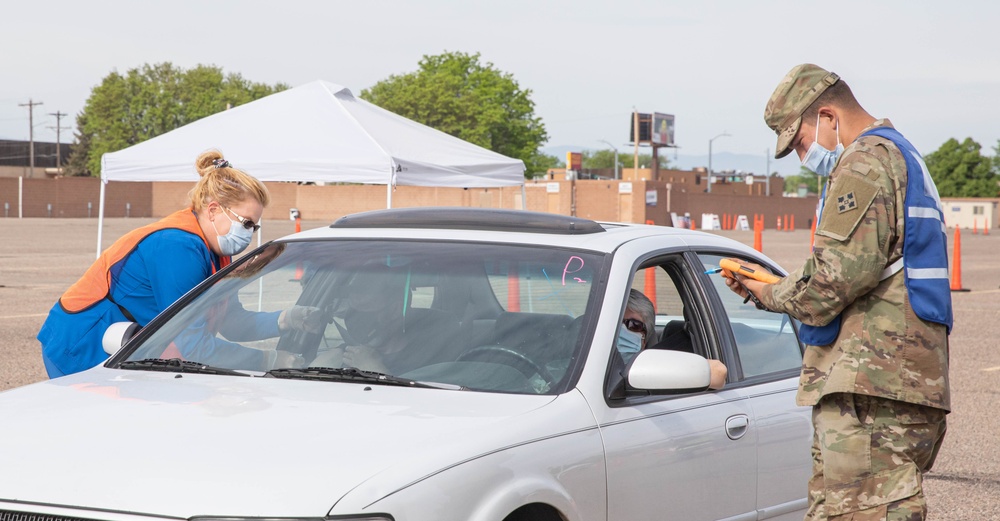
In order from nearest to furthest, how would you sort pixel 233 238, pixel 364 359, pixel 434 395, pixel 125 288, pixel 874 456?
pixel 874 456
pixel 434 395
pixel 364 359
pixel 125 288
pixel 233 238

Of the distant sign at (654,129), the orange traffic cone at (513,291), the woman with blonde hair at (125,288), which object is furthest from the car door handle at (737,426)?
the distant sign at (654,129)

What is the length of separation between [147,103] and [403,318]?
85837 millimetres

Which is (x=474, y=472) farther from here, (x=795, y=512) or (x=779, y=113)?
(x=795, y=512)

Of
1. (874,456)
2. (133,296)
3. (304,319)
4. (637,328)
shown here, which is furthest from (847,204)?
(133,296)

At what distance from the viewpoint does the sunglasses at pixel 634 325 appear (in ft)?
14.2

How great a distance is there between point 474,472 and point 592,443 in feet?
1.80

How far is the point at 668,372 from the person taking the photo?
338 cm

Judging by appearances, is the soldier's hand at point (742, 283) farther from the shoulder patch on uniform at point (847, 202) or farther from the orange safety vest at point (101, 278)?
the orange safety vest at point (101, 278)

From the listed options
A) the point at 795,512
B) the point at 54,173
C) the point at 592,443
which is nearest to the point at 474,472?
the point at 592,443

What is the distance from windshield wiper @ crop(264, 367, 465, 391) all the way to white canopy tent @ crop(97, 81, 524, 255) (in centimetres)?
766

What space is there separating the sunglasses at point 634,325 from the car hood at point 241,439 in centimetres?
104

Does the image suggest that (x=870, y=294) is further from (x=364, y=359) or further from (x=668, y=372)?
(x=364, y=359)

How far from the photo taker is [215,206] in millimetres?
4758

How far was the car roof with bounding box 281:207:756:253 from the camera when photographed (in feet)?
A: 13.2
